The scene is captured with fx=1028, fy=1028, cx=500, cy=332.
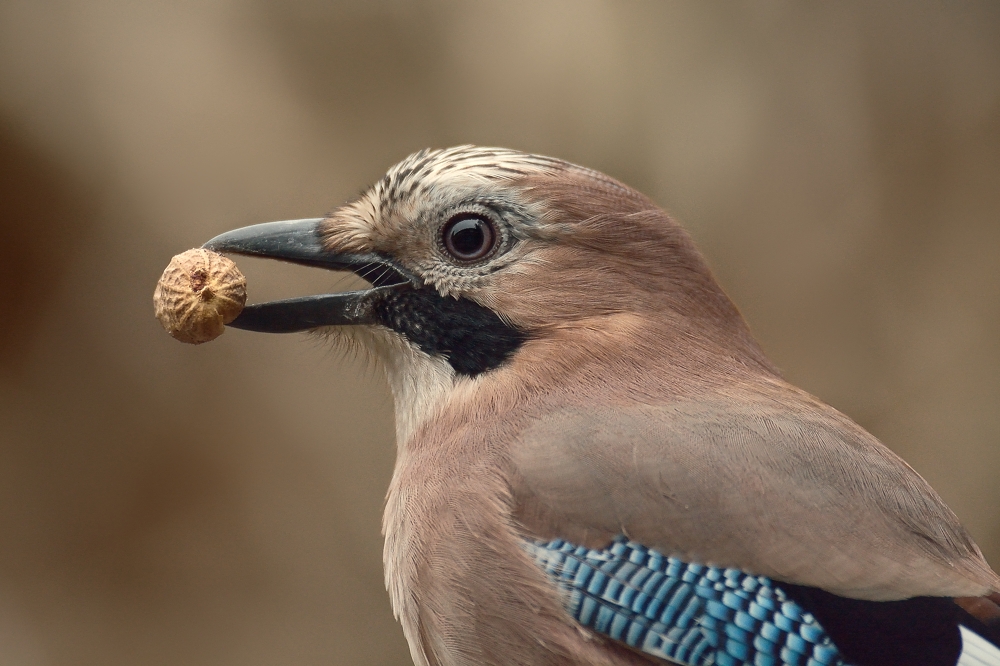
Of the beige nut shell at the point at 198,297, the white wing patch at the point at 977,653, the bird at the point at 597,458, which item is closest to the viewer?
the white wing patch at the point at 977,653

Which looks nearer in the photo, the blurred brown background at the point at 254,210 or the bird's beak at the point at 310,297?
the bird's beak at the point at 310,297

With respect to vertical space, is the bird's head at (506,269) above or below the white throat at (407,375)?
above

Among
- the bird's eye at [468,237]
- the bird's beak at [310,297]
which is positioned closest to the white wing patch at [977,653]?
the bird's eye at [468,237]

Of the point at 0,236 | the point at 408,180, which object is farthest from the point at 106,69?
the point at 408,180

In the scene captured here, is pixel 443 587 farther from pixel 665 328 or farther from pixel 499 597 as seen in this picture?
pixel 665 328

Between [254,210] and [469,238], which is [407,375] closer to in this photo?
[469,238]

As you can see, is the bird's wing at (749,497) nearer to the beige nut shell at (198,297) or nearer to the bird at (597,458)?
the bird at (597,458)
